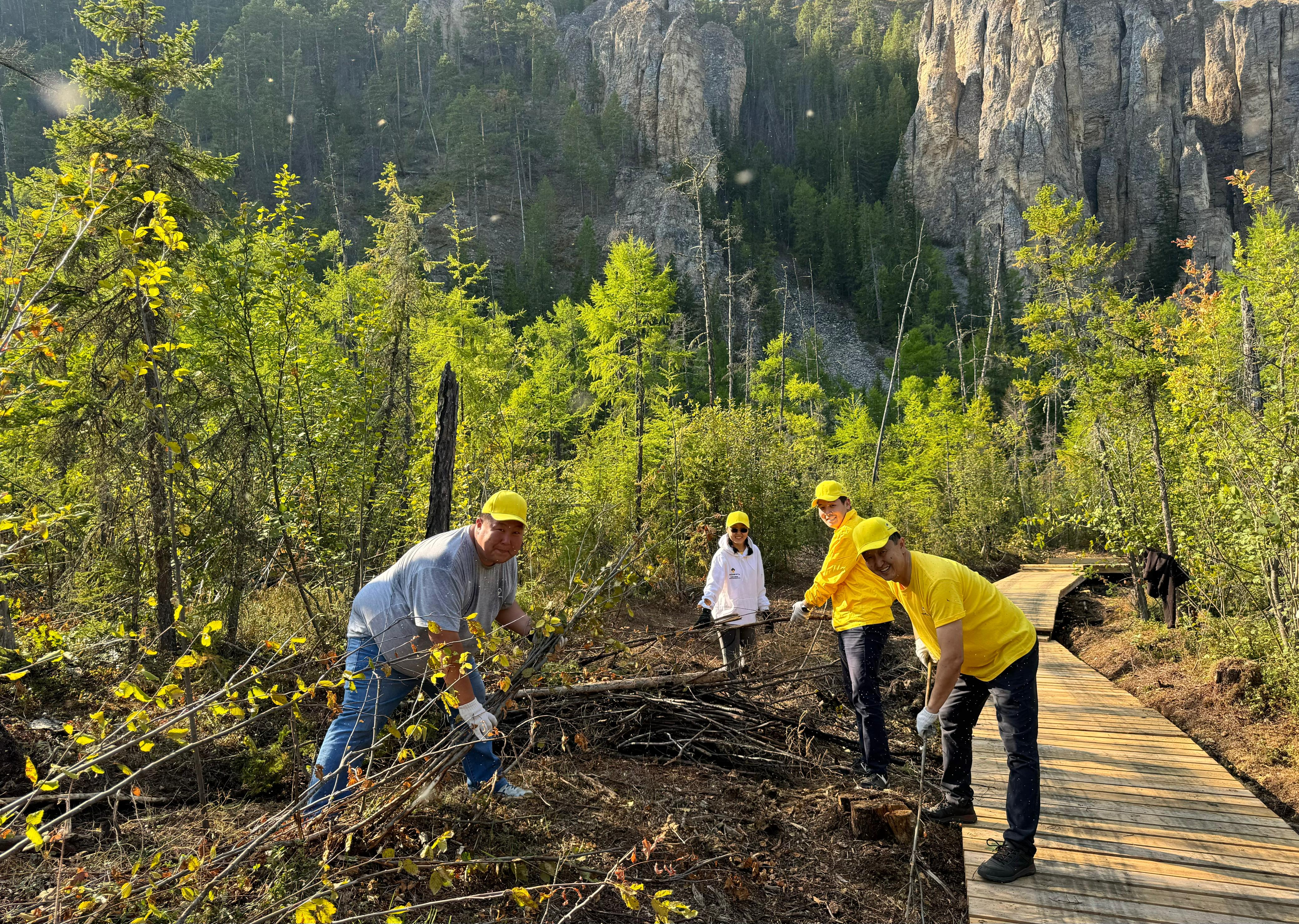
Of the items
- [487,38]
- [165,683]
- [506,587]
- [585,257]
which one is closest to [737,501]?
[506,587]

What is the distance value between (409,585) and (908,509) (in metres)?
18.6

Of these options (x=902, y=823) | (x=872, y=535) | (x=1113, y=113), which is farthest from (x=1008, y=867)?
(x=1113, y=113)

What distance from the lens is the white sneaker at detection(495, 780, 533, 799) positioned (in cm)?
379

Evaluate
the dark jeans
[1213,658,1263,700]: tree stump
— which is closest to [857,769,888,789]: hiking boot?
the dark jeans

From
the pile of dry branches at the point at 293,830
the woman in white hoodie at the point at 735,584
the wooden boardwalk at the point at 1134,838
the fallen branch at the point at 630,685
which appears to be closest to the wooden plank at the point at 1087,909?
the wooden boardwalk at the point at 1134,838

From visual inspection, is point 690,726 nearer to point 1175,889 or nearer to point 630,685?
point 630,685

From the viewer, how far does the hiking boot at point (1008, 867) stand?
357 cm

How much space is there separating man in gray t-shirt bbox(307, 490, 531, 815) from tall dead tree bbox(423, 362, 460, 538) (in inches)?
83.4

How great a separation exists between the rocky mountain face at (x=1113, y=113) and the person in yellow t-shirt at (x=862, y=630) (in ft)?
207

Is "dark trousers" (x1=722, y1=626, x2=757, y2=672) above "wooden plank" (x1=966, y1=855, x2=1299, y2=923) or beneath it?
above

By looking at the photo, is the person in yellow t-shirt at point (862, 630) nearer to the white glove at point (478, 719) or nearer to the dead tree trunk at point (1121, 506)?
the white glove at point (478, 719)

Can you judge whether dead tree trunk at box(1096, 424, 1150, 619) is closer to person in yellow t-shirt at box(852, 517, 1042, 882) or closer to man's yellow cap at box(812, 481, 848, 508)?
man's yellow cap at box(812, 481, 848, 508)

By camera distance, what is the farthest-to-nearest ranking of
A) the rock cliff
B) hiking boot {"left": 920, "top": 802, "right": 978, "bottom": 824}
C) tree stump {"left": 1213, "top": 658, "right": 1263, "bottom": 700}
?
the rock cliff
tree stump {"left": 1213, "top": 658, "right": 1263, "bottom": 700}
hiking boot {"left": 920, "top": 802, "right": 978, "bottom": 824}

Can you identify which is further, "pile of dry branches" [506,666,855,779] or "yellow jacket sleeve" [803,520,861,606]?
"yellow jacket sleeve" [803,520,861,606]
